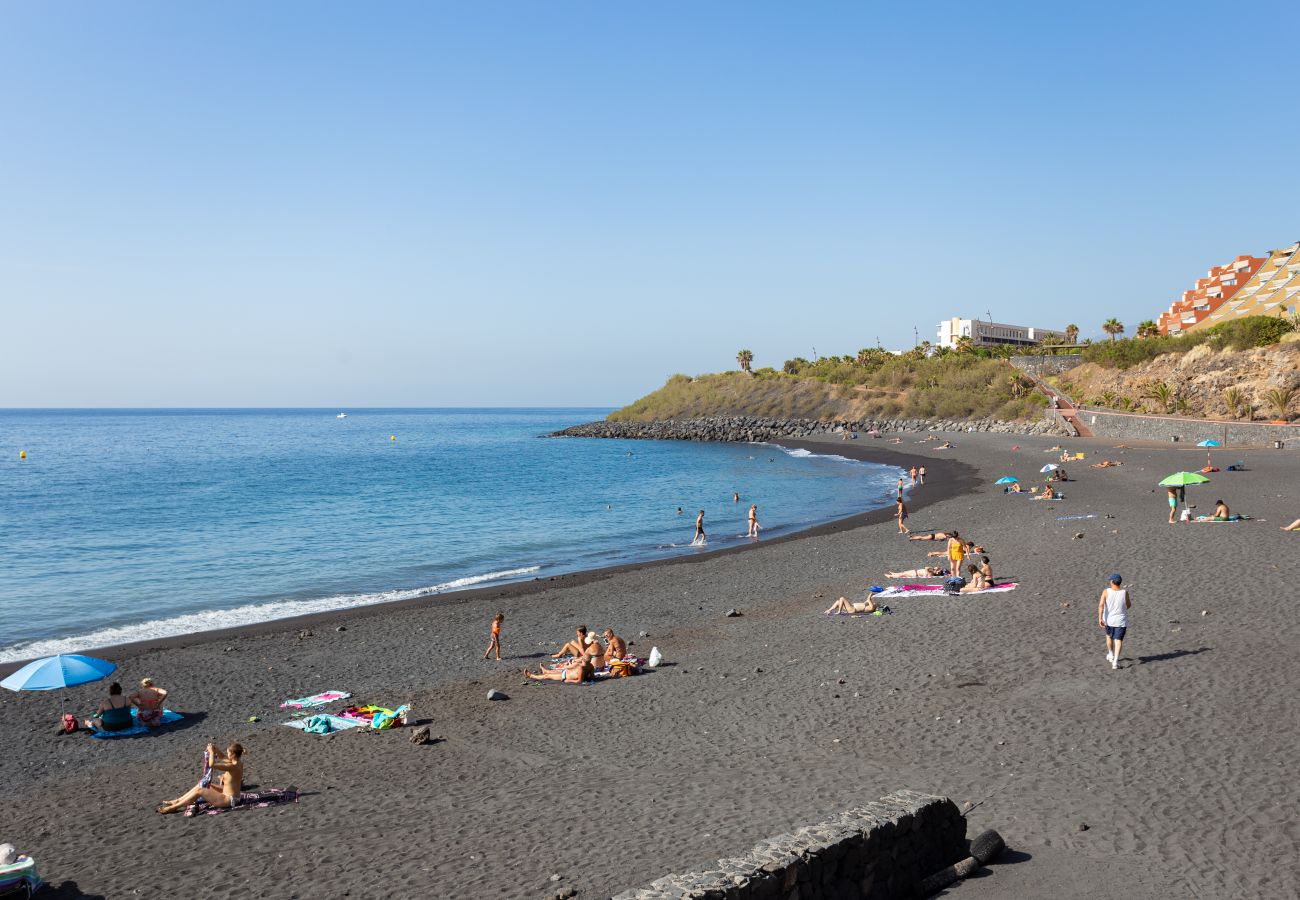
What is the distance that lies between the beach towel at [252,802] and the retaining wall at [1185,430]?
49.3m

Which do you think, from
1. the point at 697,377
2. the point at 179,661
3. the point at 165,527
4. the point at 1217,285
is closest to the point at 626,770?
the point at 179,661

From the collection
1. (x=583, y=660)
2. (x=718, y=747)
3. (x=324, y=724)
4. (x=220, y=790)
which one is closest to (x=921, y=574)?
(x=583, y=660)

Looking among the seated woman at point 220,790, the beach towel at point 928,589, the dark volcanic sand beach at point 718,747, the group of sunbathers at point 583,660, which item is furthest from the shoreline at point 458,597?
the seated woman at point 220,790

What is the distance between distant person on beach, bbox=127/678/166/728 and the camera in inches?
573

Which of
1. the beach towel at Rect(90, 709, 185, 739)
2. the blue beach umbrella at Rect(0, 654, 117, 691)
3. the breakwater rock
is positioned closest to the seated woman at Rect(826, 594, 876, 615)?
the beach towel at Rect(90, 709, 185, 739)

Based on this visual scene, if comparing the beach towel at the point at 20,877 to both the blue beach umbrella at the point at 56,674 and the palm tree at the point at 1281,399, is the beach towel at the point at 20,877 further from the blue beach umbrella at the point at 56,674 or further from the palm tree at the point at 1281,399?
the palm tree at the point at 1281,399

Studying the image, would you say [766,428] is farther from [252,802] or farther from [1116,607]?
[252,802]

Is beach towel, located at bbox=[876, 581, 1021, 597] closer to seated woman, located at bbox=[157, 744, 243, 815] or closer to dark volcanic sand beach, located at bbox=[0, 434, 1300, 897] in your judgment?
dark volcanic sand beach, located at bbox=[0, 434, 1300, 897]

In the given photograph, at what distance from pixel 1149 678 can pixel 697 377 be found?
128 metres

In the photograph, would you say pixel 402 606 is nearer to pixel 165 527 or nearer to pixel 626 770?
pixel 626 770

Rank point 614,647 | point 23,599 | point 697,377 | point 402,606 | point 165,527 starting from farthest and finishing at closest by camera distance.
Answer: point 697,377, point 165,527, point 23,599, point 402,606, point 614,647

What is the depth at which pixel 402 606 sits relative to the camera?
24.0 m

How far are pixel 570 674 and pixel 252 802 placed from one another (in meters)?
6.07

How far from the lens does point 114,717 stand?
14.2 meters
